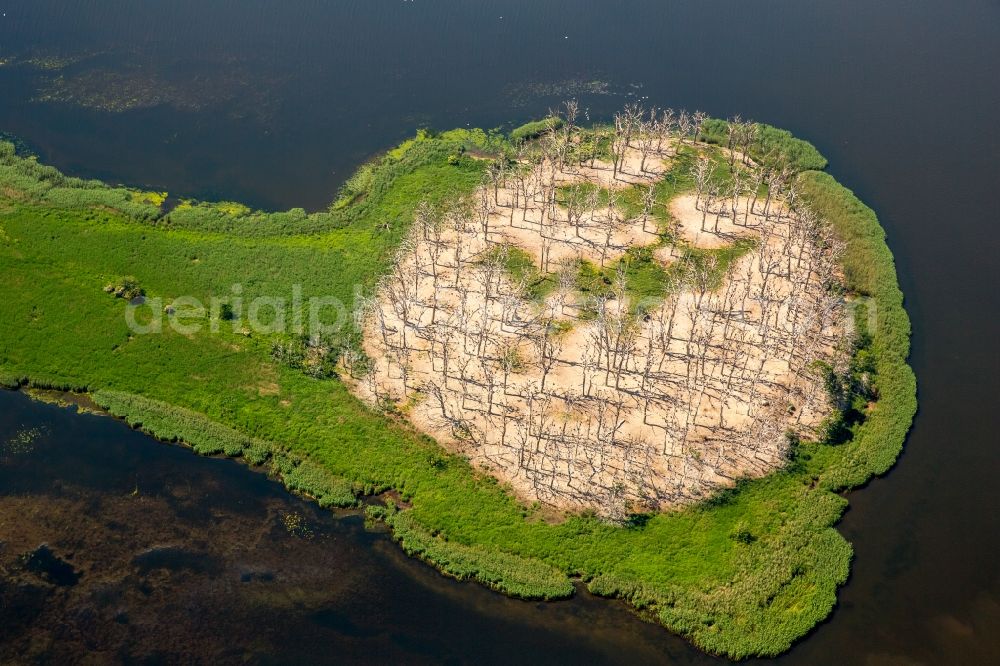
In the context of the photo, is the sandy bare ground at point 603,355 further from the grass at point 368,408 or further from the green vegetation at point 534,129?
the green vegetation at point 534,129

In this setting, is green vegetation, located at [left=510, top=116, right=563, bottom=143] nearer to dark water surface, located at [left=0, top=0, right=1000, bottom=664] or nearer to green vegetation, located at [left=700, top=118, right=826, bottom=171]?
dark water surface, located at [left=0, top=0, right=1000, bottom=664]

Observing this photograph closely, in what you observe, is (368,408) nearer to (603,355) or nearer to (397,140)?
(603,355)

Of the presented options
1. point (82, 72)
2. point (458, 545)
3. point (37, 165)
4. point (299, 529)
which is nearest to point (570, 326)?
point (458, 545)

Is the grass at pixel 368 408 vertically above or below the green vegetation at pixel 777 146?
below

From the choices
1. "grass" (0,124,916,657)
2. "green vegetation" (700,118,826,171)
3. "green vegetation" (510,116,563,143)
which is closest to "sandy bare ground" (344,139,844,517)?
"grass" (0,124,916,657)

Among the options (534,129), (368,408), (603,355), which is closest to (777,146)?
(534,129)

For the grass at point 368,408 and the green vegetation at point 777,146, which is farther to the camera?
the green vegetation at point 777,146

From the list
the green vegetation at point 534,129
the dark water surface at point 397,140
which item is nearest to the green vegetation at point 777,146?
the dark water surface at point 397,140
